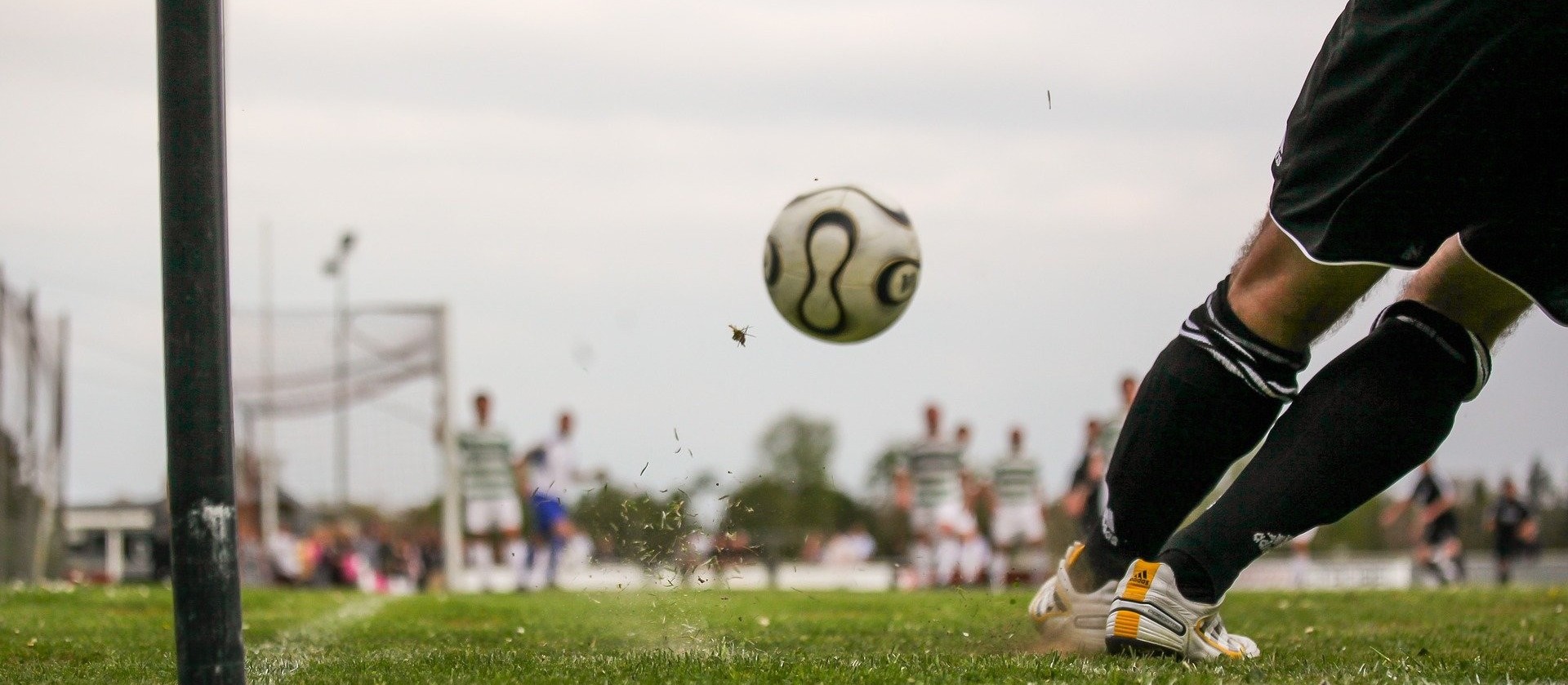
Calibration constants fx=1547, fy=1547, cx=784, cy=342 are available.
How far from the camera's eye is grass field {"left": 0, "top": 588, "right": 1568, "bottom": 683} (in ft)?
10.7

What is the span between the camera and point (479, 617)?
688cm

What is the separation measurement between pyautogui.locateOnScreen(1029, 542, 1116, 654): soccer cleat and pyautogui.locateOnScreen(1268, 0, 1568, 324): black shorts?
116 cm

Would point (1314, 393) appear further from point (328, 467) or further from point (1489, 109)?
point (328, 467)

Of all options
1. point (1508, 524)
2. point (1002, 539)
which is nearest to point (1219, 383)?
point (1002, 539)

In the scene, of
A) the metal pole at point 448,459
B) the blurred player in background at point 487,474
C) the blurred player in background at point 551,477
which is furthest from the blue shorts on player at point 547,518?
the metal pole at point 448,459

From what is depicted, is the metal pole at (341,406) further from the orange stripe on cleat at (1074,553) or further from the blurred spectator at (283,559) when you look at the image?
the orange stripe on cleat at (1074,553)

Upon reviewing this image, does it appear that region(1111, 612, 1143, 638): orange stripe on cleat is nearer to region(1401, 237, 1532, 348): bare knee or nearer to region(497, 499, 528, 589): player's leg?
region(1401, 237, 1532, 348): bare knee

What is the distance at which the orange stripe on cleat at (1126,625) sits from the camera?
351 centimetres

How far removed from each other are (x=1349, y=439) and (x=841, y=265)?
1.44 metres

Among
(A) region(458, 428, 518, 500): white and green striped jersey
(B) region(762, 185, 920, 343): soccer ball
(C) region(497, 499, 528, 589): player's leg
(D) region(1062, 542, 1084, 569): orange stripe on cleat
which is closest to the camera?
(D) region(1062, 542, 1084, 569): orange stripe on cleat

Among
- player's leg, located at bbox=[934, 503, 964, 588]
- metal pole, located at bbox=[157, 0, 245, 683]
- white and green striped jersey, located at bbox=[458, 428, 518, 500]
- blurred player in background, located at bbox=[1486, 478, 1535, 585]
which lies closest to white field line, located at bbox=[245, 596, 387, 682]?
metal pole, located at bbox=[157, 0, 245, 683]

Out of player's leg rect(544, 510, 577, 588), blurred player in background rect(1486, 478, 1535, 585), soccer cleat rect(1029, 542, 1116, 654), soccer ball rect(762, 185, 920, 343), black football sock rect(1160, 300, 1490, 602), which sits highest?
soccer ball rect(762, 185, 920, 343)

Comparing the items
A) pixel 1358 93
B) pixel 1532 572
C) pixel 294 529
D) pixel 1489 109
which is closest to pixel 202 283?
pixel 1358 93

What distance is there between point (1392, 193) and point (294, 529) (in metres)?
41.2
